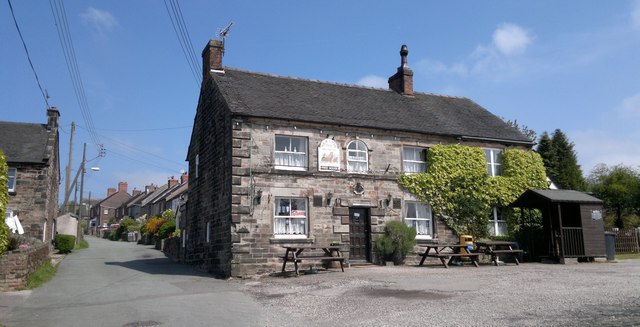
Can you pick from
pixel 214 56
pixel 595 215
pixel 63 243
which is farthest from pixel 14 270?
pixel 595 215

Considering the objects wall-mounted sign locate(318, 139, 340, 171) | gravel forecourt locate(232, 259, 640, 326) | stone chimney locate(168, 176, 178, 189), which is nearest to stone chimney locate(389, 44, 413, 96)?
wall-mounted sign locate(318, 139, 340, 171)

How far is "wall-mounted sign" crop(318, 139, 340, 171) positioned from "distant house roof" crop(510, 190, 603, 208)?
7.99 meters

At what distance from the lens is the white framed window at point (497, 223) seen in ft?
75.4

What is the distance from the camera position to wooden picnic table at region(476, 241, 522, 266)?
63.3ft

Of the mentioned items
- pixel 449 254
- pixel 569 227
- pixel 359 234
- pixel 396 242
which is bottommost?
pixel 449 254

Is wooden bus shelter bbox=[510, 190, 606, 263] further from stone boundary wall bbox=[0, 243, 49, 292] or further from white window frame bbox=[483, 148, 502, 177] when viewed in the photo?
stone boundary wall bbox=[0, 243, 49, 292]

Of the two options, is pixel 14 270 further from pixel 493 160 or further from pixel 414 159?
pixel 493 160

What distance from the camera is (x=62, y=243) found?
3045 centimetres

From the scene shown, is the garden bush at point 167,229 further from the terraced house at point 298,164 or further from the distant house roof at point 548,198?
the distant house roof at point 548,198

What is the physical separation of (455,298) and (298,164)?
9.96 meters

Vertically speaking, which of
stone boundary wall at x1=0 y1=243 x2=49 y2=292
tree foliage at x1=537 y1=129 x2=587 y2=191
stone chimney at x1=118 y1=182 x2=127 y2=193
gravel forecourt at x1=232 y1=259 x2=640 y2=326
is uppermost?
stone chimney at x1=118 y1=182 x2=127 y2=193

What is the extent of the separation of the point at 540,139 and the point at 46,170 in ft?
108

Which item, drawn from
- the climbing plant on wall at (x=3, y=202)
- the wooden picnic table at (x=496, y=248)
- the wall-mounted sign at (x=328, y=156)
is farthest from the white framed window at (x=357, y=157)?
the climbing plant on wall at (x=3, y=202)

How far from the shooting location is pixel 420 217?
71.5 feet
